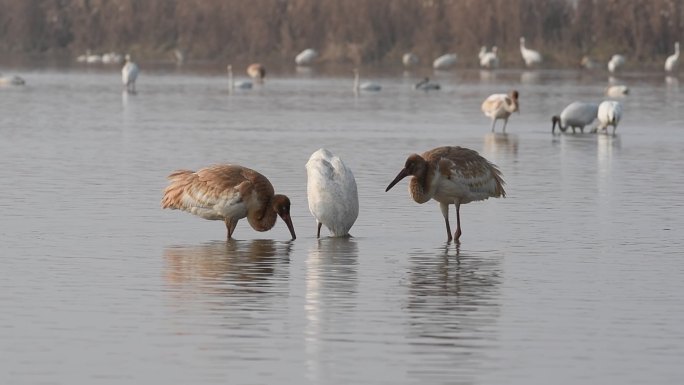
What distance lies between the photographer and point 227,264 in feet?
46.6

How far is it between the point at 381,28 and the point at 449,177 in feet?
231

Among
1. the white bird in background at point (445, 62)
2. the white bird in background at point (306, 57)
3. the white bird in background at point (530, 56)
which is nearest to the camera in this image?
the white bird in background at point (530, 56)

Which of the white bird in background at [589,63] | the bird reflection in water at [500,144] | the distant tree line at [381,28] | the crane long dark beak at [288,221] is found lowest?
the bird reflection in water at [500,144]

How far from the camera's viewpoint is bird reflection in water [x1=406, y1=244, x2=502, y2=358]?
10.6 m

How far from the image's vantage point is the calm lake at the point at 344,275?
10023mm

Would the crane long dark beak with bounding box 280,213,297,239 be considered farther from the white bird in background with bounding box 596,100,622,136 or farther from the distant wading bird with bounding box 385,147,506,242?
the white bird in background with bounding box 596,100,622,136

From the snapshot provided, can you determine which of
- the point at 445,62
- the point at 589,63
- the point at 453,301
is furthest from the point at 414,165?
the point at 445,62

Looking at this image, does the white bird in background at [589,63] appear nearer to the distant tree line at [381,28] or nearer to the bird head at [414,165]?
the distant tree line at [381,28]

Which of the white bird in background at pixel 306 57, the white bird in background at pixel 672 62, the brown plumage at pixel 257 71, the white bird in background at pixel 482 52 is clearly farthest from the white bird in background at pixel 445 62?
the brown plumage at pixel 257 71

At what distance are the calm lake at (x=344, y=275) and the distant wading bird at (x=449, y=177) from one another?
17.1 inches

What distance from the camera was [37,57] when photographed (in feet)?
311

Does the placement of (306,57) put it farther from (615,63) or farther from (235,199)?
(235,199)

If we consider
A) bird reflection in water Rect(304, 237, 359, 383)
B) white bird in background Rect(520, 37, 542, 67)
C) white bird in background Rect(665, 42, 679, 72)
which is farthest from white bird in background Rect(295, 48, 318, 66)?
bird reflection in water Rect(304, 237, 359, 383)

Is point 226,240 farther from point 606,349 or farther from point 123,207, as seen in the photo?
point 606,349
